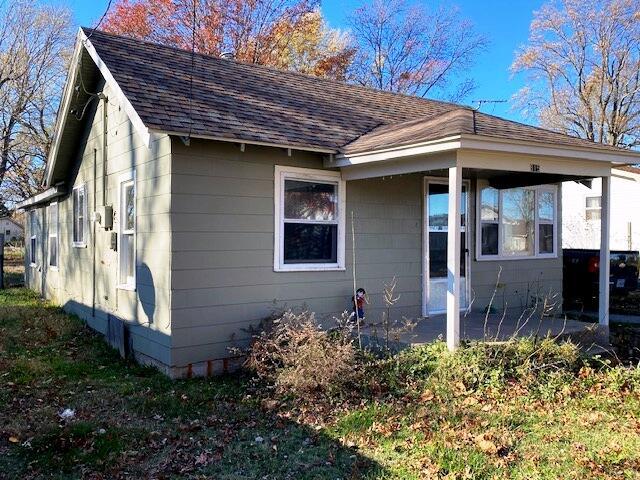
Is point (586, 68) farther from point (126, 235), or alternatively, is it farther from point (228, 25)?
point (126, 235)

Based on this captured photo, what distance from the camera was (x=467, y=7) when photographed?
85.5 feet

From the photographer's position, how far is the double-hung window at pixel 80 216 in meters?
10.2

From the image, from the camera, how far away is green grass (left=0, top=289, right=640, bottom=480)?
13.8 ft

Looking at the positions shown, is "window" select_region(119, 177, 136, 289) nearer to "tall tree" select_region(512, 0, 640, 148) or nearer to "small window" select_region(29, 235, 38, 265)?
"small window" select_region(29, 235, 38, 265)

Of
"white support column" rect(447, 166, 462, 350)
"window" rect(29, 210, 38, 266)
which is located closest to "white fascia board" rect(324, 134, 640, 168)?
"white support column" rect(447, 166, 462, 350)

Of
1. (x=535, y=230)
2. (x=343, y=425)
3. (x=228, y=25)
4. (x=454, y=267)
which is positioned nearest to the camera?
(x=343, y=425)

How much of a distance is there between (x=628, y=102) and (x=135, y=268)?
91.9 ft

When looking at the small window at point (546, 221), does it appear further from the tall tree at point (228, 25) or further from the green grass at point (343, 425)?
the tall tree at point (228, 25)

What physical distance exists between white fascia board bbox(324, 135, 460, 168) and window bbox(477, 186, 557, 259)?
3272 mm

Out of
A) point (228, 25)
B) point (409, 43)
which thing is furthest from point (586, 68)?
point (228, 25)

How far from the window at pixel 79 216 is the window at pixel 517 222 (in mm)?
7181

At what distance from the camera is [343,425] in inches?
197

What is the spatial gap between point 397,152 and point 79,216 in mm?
7173

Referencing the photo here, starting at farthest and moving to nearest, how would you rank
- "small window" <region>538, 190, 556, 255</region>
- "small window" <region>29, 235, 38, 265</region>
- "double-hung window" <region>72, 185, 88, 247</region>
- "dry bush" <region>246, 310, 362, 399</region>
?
1. "small window" <region>29, 235, 38, 265</region>
2. "small window" <region>538, 190, 556, 255</region>
3. "double-hung window" <region>72, 185, 88, 247</region>
4. "dry bush" <region>246, 310, 362, 399</region>
